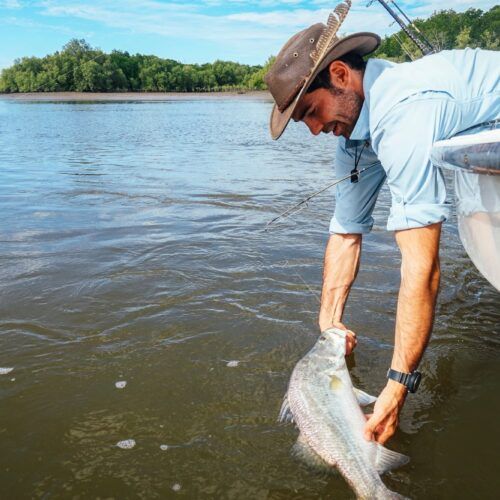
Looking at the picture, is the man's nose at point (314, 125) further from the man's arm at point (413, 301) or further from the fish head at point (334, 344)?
the fish head at point (334, 344)

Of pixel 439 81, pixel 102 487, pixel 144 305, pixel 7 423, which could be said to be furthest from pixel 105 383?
pixel 439 81

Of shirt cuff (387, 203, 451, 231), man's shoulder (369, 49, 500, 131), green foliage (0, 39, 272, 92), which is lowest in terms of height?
shirt cuff (387, 203, 451, 231)

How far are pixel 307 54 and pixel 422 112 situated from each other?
0.77m

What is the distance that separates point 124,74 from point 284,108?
146m

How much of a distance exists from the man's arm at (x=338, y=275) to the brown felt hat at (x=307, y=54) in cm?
130

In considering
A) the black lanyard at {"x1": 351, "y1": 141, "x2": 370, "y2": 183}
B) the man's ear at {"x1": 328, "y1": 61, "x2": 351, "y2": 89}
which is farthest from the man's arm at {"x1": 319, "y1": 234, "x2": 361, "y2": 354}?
the man's ear at {"x1": 328, "y1": 61, "x2": 351, "y2": 89}

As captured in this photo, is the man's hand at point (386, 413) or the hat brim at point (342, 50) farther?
the hat brim at point (342, 50)

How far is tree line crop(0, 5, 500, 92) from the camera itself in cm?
11600

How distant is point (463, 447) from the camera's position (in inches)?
118

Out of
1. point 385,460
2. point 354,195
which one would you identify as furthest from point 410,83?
point 385,460

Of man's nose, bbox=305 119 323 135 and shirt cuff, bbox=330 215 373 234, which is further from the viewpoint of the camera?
shirt cuff, bbox=330 215 373 234

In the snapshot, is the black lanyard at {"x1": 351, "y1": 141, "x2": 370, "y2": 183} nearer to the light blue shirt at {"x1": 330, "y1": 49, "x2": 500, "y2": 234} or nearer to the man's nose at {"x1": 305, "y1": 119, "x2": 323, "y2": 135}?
the man's nose at {"x1": 305, "y1": 119, "x2": 323, "y2": 135}

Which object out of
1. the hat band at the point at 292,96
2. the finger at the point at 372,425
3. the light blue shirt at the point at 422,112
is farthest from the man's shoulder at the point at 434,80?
the finger at the point at 372,425

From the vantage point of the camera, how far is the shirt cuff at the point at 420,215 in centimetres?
229
